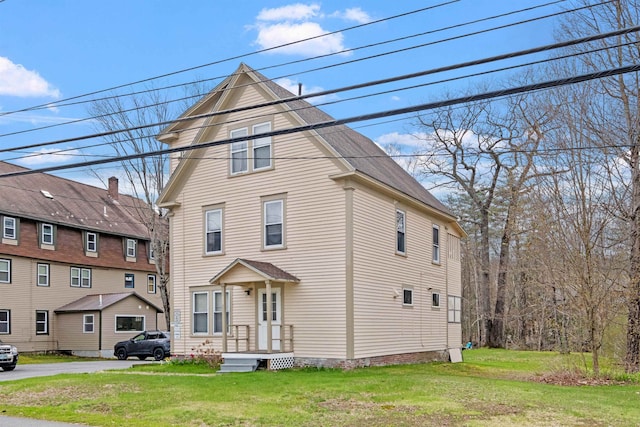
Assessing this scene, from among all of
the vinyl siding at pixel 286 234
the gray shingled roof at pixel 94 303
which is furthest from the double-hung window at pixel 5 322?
the vinyl siding at pixel 286 234

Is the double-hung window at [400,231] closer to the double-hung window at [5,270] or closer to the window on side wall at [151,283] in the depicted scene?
the double-hung window at [5,270]

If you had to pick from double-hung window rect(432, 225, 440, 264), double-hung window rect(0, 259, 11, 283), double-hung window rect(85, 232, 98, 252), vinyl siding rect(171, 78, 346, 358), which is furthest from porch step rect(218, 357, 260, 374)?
double-hung window rect(85, 232, 98, 252)

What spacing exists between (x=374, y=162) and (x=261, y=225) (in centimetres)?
532

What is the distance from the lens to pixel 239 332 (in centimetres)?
2236

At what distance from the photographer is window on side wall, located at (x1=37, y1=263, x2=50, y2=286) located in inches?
1494

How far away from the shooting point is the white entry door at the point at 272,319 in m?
21.5

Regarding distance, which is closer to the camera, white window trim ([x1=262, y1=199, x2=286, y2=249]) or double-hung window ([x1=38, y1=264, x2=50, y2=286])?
white window trim ([x1=262, y1=199, x2=286, y2=249])

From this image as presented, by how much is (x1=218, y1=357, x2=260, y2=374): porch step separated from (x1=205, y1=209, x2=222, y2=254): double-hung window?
4090 millimetres

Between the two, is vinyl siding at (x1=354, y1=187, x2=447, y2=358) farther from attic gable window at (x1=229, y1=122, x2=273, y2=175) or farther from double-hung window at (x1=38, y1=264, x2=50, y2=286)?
double-hung window at (x1=38, y1=264, x2=50, y2=286)

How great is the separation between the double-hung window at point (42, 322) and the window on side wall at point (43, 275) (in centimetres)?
157

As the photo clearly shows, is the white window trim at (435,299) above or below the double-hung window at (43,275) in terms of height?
below

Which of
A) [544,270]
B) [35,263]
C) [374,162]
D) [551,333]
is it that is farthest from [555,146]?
[35,263]

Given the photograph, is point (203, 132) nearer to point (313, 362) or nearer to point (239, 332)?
point (239, 332)

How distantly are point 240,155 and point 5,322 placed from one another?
788 inches
